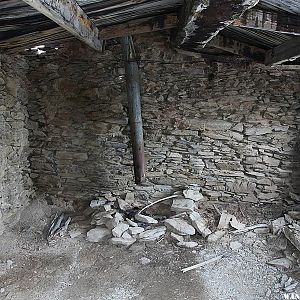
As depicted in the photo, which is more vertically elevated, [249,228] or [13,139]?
[13,139]

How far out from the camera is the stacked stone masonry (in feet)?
12.3

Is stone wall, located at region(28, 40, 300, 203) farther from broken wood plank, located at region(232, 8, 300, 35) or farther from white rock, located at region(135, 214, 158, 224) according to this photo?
broken wood plank, located at region(232, 8, 300, 35)

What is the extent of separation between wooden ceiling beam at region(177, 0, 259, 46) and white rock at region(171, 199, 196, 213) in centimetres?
225

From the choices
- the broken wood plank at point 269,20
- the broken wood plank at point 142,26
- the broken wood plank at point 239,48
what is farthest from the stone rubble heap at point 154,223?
the broken wood plank at point 269,20

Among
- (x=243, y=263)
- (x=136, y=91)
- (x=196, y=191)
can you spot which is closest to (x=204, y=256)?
(x=243, y=263)

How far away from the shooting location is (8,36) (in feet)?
9.37

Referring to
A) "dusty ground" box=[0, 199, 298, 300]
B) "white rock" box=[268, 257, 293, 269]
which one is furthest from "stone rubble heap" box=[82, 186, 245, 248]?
"white rock" box=[268, 257, 293, 269]

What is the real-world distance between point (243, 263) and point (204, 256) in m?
0.43

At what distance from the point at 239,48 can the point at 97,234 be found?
2798mm

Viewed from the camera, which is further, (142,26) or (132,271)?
(132,271)

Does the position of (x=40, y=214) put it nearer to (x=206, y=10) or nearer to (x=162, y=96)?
(x=162, y=96)

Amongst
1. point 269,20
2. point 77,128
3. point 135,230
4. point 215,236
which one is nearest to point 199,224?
point 215,236

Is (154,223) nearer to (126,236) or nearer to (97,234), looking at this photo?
(126,236)

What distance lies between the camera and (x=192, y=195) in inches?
159
